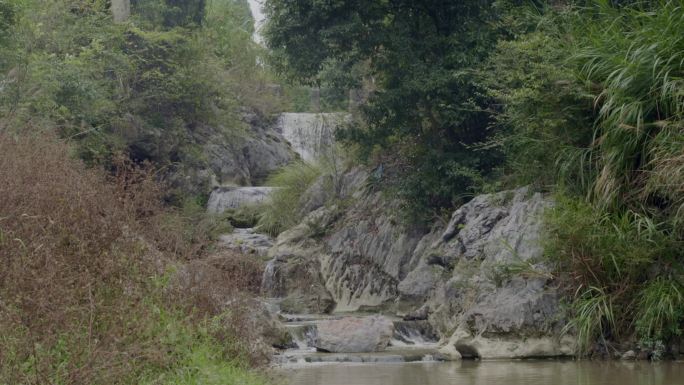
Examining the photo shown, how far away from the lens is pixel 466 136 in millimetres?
18750

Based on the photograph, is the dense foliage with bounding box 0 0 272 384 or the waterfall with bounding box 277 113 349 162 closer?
the dense foliage with bounding box 0 0 272 384

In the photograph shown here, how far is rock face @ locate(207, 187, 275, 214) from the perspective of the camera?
85.4 feet

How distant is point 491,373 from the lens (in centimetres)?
1055

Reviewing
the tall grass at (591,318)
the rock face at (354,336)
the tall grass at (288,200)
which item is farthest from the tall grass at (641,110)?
the tall grass at (288,200)

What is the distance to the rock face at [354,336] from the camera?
510 inches

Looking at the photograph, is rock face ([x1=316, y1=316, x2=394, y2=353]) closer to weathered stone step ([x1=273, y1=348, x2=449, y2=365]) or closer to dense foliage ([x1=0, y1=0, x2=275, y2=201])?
weathered stone step ([x1=273, y1=348, x2=449, y2=365])

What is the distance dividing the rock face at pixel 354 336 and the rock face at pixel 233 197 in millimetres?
12574

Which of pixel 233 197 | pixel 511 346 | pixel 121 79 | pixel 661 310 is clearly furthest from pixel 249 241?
pixel 661 310

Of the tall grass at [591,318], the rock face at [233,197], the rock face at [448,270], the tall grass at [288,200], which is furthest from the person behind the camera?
the rock face at [233,197]

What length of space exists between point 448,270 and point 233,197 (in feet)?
40.2

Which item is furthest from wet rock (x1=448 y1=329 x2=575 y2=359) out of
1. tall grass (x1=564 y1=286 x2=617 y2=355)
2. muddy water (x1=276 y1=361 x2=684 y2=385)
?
muddy water (x1=276 y1=361 x2=684 y2=385)

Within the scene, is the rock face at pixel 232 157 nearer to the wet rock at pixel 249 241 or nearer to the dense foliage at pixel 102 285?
the wet rock at pixel 249 241

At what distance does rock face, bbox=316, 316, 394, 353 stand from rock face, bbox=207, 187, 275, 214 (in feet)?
41.3

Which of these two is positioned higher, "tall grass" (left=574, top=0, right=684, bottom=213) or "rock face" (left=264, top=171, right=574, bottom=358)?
"tall grass" (left=574, top=0, right=684, bottom=213)
